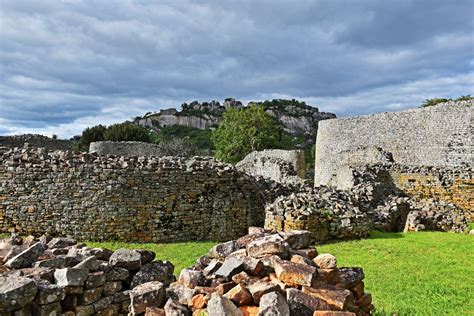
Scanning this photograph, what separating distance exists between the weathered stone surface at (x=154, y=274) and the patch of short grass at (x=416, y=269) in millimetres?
2964

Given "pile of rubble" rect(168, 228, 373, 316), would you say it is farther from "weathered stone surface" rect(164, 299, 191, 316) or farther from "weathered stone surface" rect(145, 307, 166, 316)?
"weathered stone surface" rect(145, 307, 166, 316)

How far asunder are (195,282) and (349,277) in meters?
1.86

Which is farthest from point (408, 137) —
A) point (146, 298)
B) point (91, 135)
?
point (91, 135)

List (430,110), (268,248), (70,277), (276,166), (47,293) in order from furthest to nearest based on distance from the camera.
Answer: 1. (430,110)
2. (276,166)
3. (70,277)
4. (47,293)
5. (268,248)

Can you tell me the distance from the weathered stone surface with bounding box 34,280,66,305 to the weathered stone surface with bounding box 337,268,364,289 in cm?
339

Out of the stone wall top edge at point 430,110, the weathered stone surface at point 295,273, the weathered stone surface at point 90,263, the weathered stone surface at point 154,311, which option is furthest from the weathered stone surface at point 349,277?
the stone wall top edge at point 430,110

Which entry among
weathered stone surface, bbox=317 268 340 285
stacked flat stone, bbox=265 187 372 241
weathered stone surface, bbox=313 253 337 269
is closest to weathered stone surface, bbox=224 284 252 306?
weathered stone surface, bbox=317 268 340 285

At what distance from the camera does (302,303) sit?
3891 mm

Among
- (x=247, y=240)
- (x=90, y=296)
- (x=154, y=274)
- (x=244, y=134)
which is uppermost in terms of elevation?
(x=244, y=134)

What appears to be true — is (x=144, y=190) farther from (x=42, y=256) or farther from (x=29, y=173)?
(x=42, y=256)

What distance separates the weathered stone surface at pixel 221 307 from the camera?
371 centimetres

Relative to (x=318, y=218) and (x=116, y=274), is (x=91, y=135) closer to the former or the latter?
(x=318, y=218)

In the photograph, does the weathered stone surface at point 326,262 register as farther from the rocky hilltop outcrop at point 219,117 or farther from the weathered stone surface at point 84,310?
the rocky hilltop outcrop at point 219,117

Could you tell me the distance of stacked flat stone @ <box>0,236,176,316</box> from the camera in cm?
482
